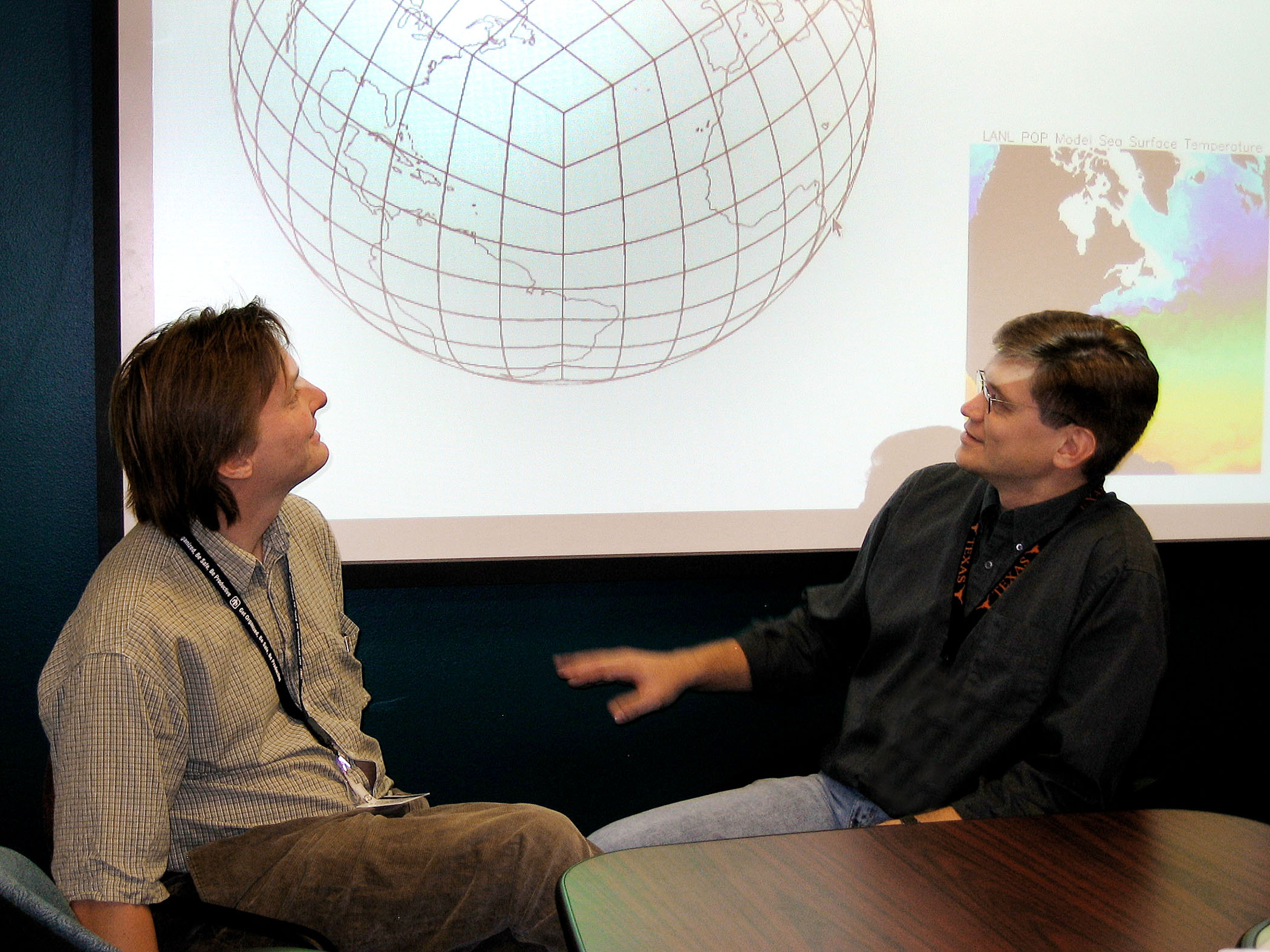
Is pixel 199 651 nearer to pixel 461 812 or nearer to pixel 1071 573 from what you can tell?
pixel 461 812

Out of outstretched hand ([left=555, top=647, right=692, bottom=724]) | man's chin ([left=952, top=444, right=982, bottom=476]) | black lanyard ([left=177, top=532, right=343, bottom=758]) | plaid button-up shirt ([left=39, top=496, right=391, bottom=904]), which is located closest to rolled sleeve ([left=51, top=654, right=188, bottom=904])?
plaid button-up shirt ([left=39, top=496, right=391, bottom=904])

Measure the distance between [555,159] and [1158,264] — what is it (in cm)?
143

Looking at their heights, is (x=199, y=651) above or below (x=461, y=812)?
above

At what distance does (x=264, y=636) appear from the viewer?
139cm

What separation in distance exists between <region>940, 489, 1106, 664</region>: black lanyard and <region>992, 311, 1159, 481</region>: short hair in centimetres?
10

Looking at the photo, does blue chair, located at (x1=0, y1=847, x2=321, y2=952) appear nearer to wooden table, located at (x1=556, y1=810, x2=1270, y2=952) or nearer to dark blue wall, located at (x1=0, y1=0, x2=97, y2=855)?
wooden table, located at (x1=556, y1=810, x2=1270, y2=952)

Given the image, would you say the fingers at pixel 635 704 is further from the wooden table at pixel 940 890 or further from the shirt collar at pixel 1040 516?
the shirt collar at pixel 1040 516

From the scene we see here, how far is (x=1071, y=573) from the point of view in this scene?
1630 millimetres

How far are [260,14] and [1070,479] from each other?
1.70 metres

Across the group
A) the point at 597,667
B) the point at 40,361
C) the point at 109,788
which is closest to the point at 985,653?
the point at 597,667

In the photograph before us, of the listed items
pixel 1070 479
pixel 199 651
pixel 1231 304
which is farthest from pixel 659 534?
pixel 1231 304

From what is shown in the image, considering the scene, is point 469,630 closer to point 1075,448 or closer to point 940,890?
point 1075,448

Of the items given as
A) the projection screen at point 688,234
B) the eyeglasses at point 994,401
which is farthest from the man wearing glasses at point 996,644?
the projection screen at point 688,234

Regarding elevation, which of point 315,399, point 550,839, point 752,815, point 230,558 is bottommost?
point 752,815
